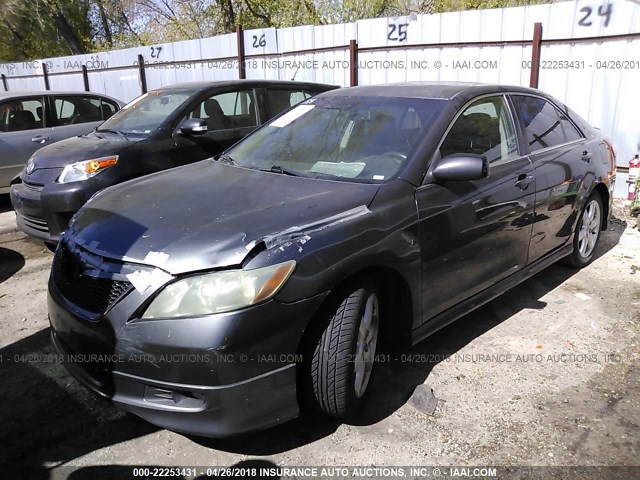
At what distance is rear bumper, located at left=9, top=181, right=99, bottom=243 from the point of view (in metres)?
4.88

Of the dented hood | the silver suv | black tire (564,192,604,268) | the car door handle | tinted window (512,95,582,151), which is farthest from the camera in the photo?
the silver suv

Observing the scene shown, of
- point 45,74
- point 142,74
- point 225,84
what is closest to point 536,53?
point 225,84

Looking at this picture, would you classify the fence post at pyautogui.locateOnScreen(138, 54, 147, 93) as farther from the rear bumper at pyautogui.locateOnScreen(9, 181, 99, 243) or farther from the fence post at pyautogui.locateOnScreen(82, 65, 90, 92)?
the rear bumper at pyautogui.locateOnScreen(9, 181, 99, 243)

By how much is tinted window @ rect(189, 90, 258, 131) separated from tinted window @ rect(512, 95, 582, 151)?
10.7 ft

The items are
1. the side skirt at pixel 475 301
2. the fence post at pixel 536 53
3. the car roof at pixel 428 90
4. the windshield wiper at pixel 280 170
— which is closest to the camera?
the side skirt at pixel 475 301

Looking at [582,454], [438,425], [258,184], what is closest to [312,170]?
[258,184]

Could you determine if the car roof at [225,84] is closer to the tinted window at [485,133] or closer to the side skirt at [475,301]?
the tinted window at [485,133]

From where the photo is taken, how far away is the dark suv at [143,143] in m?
4.98

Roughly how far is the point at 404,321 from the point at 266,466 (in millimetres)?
1048

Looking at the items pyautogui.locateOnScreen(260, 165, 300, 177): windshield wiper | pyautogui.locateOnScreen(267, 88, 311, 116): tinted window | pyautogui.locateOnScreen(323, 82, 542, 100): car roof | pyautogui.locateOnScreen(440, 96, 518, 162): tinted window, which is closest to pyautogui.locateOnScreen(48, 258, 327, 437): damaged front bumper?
pyautogui.locateOnScreen(260, 165, 300, 177): windshield wiper

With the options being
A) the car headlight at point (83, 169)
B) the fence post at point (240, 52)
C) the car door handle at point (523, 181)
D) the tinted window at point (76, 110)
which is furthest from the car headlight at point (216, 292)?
the fence post at point (240, 52)

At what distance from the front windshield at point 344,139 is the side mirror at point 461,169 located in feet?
0.71

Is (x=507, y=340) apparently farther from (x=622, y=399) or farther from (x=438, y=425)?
(x=438, y=425)

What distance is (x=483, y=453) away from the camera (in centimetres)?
260
